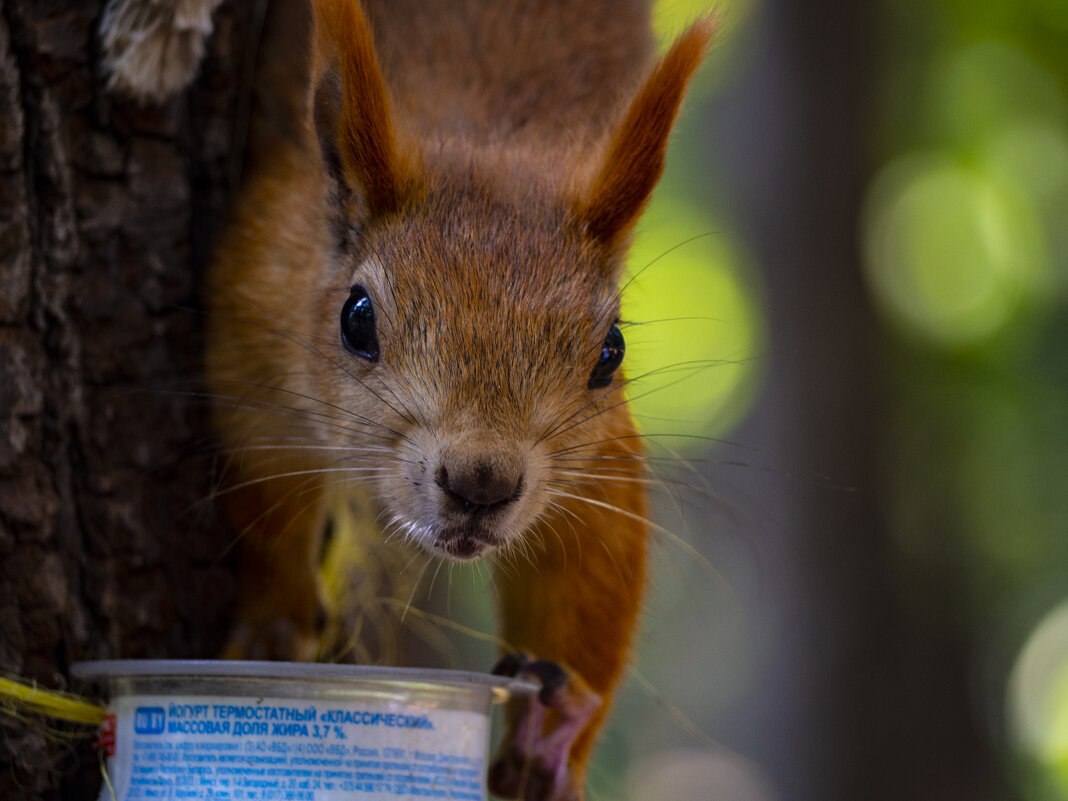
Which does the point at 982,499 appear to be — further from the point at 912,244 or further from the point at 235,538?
the point at 235,538

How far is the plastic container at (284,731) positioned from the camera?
137 centimetres

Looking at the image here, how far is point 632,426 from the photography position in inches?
80.9

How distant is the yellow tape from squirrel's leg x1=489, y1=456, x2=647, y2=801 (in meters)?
0.68

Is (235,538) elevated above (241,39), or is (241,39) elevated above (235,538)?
(241,39)

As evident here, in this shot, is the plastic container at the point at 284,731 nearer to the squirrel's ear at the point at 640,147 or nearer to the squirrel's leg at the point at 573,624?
the squirrel's leg at the point at 573,624

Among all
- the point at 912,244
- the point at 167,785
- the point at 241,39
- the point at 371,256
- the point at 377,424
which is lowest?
the point at 167,785

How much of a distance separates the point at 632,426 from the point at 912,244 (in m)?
3.11

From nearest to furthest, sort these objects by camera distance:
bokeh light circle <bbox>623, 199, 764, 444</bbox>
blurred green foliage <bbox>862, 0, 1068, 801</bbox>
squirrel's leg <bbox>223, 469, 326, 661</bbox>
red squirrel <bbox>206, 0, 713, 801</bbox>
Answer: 1. red squirrel <bbox>206, 0, 713, 801</bbox>
2. squirrel's leg <bbox>223, 469, 326, 661</bbox>
3. blurred green foliage <bbox>862, 0, 1068, 801</bbox>
4. bokeh light circle <bbox>623, 199, 764, 444</bbox>

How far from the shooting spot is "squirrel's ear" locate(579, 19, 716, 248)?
1.83 m

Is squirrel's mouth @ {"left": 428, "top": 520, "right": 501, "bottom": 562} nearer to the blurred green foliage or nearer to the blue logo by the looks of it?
the blue logo

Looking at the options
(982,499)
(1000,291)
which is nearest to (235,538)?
(982,499)

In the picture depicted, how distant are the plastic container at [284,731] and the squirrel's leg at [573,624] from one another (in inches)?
21.4

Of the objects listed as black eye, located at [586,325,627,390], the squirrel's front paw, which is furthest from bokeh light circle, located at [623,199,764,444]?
black eye, located at [586,325,627,390]

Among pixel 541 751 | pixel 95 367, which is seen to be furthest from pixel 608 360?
pixel 95 367
